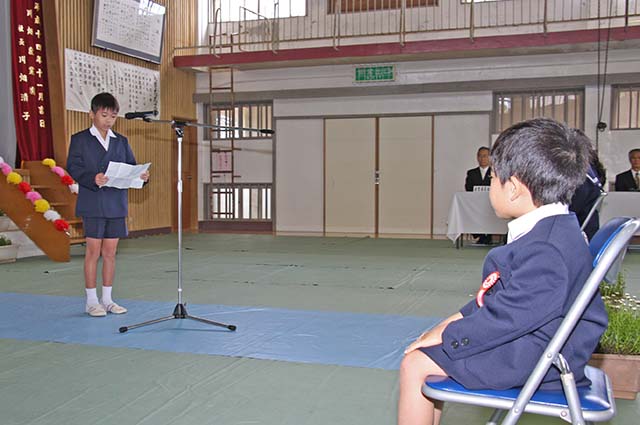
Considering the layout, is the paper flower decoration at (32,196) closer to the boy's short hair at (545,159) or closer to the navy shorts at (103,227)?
the navy shorts at (103,227)

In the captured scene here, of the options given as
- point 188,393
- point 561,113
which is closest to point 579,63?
point 561,113

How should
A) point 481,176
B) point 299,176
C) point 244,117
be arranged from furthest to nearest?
point 244,117
point 299,176
point 481,176

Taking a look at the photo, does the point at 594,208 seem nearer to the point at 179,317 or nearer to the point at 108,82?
the point at 179,317

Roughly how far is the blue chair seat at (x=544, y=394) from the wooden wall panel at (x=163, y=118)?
8197mm

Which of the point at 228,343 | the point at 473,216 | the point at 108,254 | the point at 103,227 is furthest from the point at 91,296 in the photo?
the point at 473,216

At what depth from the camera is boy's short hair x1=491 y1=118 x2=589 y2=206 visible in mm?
1412

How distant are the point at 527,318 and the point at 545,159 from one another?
35 cm

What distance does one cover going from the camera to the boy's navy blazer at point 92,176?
3826 millimetres

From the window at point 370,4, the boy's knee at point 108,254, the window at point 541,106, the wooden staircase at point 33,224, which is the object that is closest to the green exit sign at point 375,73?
the window at point 370,4

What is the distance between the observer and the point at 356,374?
2.76 m

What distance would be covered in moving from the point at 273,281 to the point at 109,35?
211 inches

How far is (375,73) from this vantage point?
1022 centimetres

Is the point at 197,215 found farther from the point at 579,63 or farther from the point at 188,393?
the point at 188,393

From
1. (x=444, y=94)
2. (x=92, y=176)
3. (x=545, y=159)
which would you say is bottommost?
(x=92, y=176)
